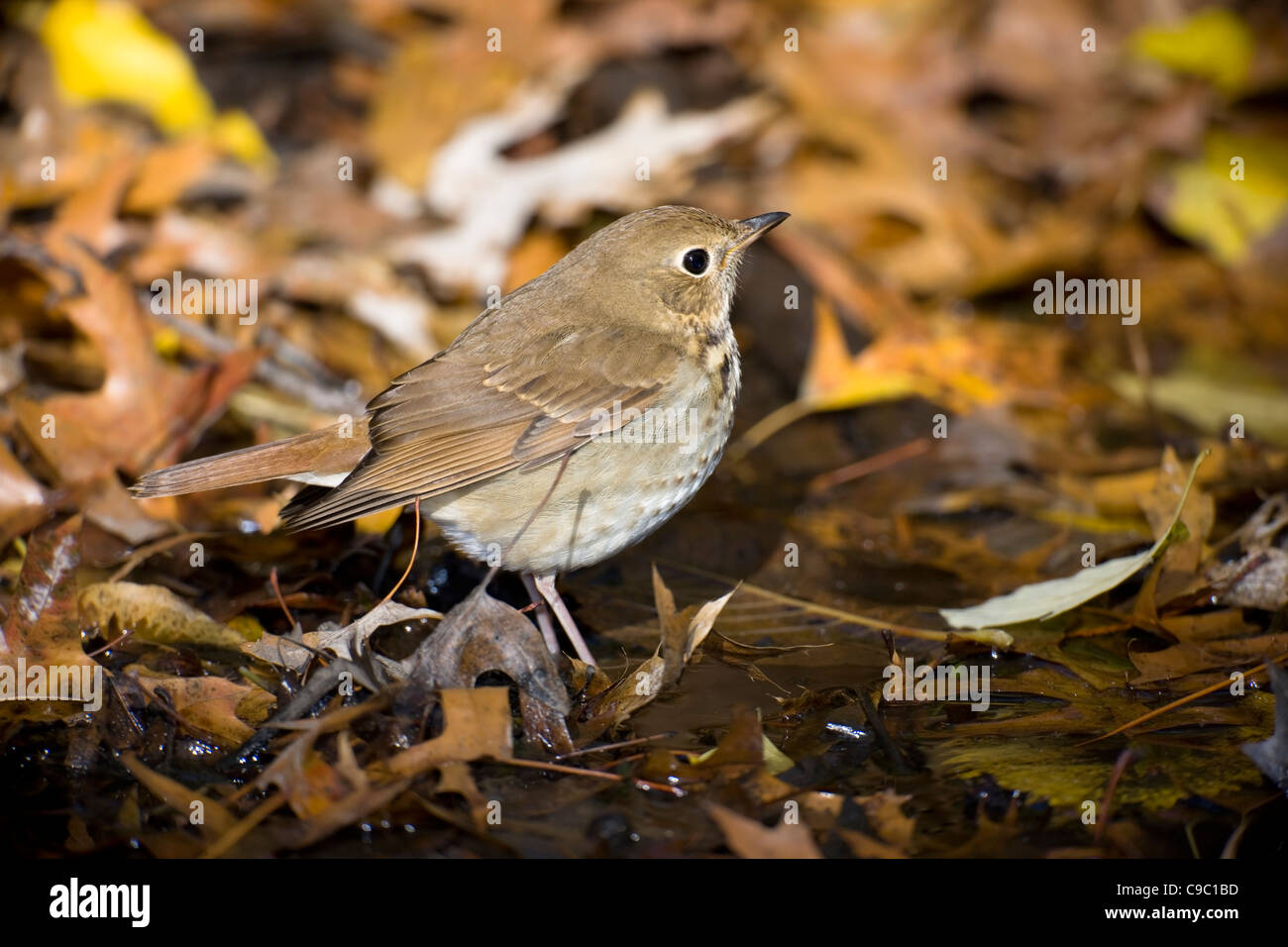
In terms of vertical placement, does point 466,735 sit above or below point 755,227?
below

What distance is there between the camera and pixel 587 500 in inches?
158

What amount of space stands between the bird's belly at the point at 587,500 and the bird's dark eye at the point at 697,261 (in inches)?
25.1

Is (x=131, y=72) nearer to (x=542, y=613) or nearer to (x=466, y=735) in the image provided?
(x=542, y=613)

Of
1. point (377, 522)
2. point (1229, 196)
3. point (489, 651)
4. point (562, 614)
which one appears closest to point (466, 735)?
point (489, 651)

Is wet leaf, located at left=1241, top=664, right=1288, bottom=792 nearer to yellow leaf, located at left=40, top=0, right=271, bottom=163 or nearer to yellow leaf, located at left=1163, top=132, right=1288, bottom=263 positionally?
yellow leaf, located at left=1163, top=132, right=1288, bottom=263

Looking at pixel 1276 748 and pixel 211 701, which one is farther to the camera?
pixel 211 701

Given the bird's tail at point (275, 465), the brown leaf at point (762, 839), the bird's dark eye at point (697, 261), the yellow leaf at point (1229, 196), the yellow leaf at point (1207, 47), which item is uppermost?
the yellow leaf at point (1207, 47)

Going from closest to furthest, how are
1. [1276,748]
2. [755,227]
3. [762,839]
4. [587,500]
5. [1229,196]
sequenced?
[762,839] → [1276,748] → [587,500] → [755,227] → [1229,196]

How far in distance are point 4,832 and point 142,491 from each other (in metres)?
1.23

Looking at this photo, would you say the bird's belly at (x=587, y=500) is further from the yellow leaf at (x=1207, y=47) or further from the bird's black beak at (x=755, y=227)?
the yellow leaf at (x=1207, y=47)

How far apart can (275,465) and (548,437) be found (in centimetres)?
89

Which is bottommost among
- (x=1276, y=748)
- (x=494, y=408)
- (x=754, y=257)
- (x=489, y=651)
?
(x=1276, y=748)

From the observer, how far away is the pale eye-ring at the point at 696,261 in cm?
445

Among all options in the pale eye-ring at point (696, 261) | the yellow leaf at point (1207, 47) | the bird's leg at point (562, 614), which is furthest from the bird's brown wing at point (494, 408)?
the yellow leaf at point (1207, 47)
